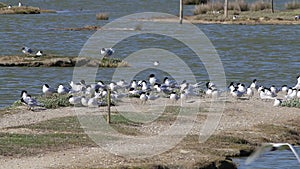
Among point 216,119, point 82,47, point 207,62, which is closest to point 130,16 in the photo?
point 82,47

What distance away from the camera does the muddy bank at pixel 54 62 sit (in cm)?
3017

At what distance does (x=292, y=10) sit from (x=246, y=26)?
24.5 feet

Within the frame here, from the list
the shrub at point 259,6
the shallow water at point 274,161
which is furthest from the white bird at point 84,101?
the shrub at point 259,6

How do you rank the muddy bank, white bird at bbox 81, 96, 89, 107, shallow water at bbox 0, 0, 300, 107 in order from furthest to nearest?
1. the muddy bank
2. shallow water at bbox 0, 0, 300, 107
3. white bird at bbox 81, 96, 89, 107

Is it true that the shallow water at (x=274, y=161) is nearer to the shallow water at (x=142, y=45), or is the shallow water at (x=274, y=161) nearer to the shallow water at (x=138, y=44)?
the shallow water at (x=142, y=45)

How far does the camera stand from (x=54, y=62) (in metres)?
30.4

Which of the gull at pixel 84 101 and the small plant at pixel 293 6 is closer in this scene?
the gull at pixel 84 101

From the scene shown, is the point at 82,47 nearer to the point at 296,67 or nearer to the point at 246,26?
the point at 296,67

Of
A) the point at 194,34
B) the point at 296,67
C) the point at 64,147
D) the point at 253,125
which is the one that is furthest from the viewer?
the point at 194,34

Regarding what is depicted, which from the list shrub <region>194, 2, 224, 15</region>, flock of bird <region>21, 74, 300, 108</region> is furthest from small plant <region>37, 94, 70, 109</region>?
shrub <region>194, 2, 224, 15</region>

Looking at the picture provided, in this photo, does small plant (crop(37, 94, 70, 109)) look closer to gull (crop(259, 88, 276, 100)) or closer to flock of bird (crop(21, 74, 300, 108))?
flock of bird (crop(21, 74, 300, 108))

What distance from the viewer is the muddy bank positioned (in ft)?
99.0

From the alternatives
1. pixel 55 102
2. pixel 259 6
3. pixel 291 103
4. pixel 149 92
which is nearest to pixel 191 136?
pixel 55 102

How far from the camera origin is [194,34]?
4706 cm
